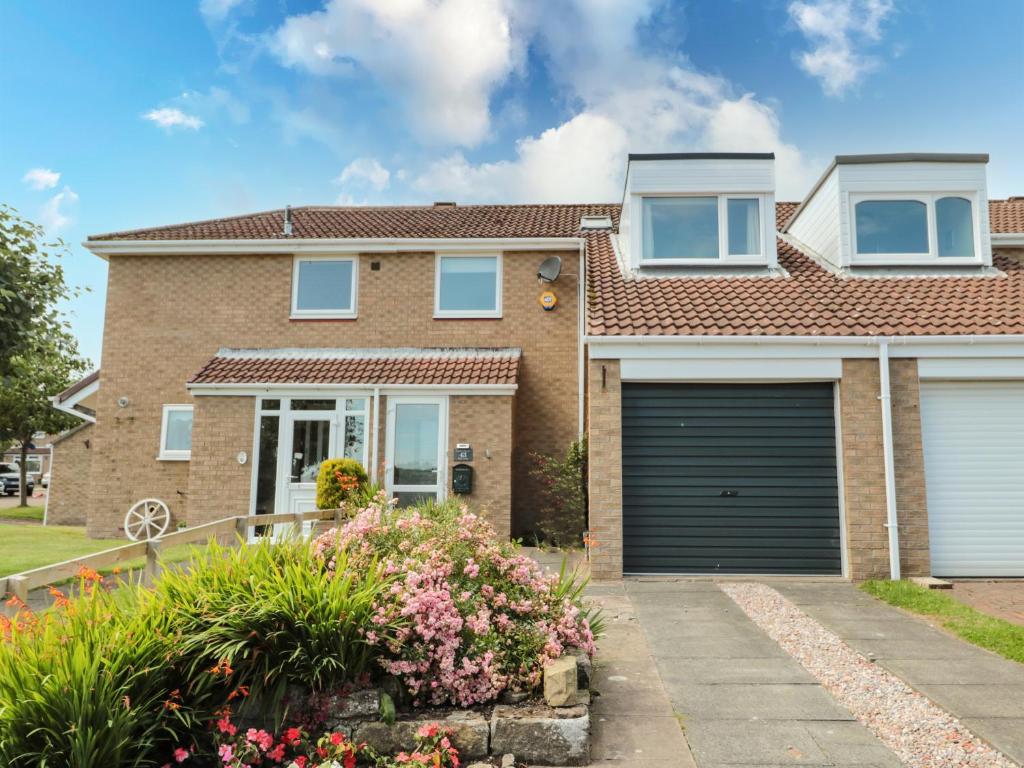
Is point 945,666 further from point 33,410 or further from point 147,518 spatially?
point 33,410

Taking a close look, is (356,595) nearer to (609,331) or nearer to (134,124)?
(609,331)

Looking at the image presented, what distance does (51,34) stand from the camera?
34.0ft

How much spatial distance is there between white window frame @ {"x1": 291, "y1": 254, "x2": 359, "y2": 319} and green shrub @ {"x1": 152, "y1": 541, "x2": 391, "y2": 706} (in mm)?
10469

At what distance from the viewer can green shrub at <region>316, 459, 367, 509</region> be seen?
422 inches

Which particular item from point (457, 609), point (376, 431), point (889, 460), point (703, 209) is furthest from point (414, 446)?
point (457, 609)

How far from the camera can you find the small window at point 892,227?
1157cm

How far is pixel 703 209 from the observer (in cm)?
1189

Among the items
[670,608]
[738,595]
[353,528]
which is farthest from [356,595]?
[738,595]

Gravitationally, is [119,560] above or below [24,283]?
below

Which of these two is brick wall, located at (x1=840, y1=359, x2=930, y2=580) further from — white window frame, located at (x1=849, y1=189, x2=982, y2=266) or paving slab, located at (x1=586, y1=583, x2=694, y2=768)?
paving slab, located at (x1=586, y1=583, x2=694, y2=768)

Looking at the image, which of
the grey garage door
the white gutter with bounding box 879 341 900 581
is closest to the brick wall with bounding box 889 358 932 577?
the white gutter with bounding box 879 341 900 581

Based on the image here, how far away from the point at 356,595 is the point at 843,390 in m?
7.78

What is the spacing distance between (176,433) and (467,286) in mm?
7103

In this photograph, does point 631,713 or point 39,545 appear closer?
point 631,713
